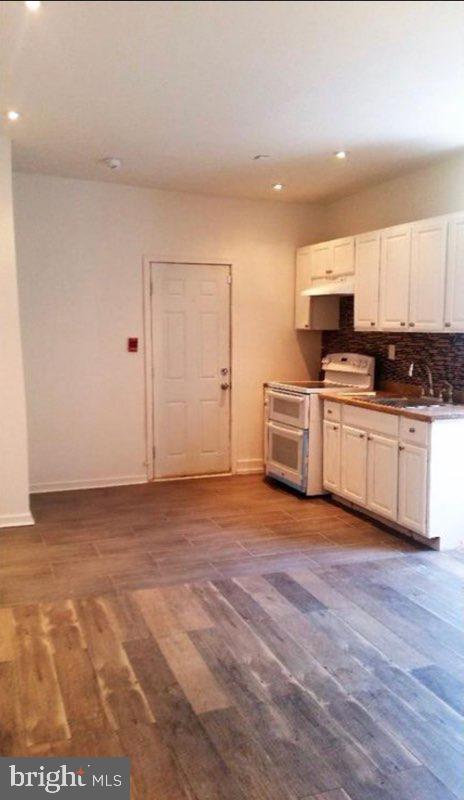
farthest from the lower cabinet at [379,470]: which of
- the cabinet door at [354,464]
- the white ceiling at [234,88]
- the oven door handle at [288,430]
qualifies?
the white ceiling at [234,88]

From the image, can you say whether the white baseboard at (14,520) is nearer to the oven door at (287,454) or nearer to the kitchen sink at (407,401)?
the oven door at (287,454)

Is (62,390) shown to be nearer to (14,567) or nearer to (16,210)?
(16,210)

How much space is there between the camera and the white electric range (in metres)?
5.24

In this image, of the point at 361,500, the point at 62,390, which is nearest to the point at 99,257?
the point at 62,390

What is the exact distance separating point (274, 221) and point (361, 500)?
2912 mm

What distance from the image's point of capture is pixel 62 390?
5.43m

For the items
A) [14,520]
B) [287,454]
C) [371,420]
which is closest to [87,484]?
[14,520]

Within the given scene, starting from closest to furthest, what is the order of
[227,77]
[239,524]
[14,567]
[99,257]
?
[227,77] → [14,567] → [239,524] → [99,257]

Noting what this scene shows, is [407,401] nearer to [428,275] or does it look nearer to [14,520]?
[428,275]

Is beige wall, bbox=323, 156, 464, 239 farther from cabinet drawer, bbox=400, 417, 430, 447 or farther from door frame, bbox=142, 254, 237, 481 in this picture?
cabinet drawer, bbox=400, 417, 430, 447

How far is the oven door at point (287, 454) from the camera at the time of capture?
5297mm

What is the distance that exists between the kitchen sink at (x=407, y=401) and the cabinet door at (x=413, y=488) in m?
0.38

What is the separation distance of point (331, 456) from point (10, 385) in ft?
8.31
